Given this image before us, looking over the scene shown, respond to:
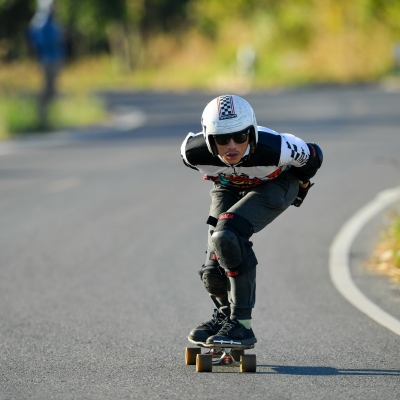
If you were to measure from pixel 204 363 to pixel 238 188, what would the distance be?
102cm

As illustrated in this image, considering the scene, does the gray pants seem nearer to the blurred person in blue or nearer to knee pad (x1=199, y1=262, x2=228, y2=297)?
knee pad (x1=199, y1=262, x2=228, y2=297)

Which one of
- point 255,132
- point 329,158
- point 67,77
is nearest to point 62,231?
point 255,132

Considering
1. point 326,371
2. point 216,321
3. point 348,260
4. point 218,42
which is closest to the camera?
point 326,371

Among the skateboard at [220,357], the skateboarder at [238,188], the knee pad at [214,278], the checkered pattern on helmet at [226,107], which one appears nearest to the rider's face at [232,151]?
the skateboarder at [238,188]

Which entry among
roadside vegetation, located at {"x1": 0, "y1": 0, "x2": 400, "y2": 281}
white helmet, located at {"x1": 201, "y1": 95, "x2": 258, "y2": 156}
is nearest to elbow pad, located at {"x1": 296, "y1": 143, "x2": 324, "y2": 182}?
white helmet, located at {"x1": 201, "y1": 95, "x2": 258, "y2": 156}

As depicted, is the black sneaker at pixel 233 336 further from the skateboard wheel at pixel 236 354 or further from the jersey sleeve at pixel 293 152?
the jersey sleeve at pixel 293 152

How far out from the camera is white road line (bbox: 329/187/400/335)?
7535 millimetres

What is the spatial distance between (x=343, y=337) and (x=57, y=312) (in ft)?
7.17

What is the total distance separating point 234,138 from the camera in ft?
18.5

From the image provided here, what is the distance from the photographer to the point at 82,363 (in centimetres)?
A: 616

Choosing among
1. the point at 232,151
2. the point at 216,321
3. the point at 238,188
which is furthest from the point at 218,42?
the point at 232,151

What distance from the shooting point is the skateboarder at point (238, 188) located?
18.6ft

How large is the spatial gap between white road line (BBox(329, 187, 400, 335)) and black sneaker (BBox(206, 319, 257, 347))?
4.92ft

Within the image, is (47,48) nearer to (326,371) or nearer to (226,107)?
(226,107)
